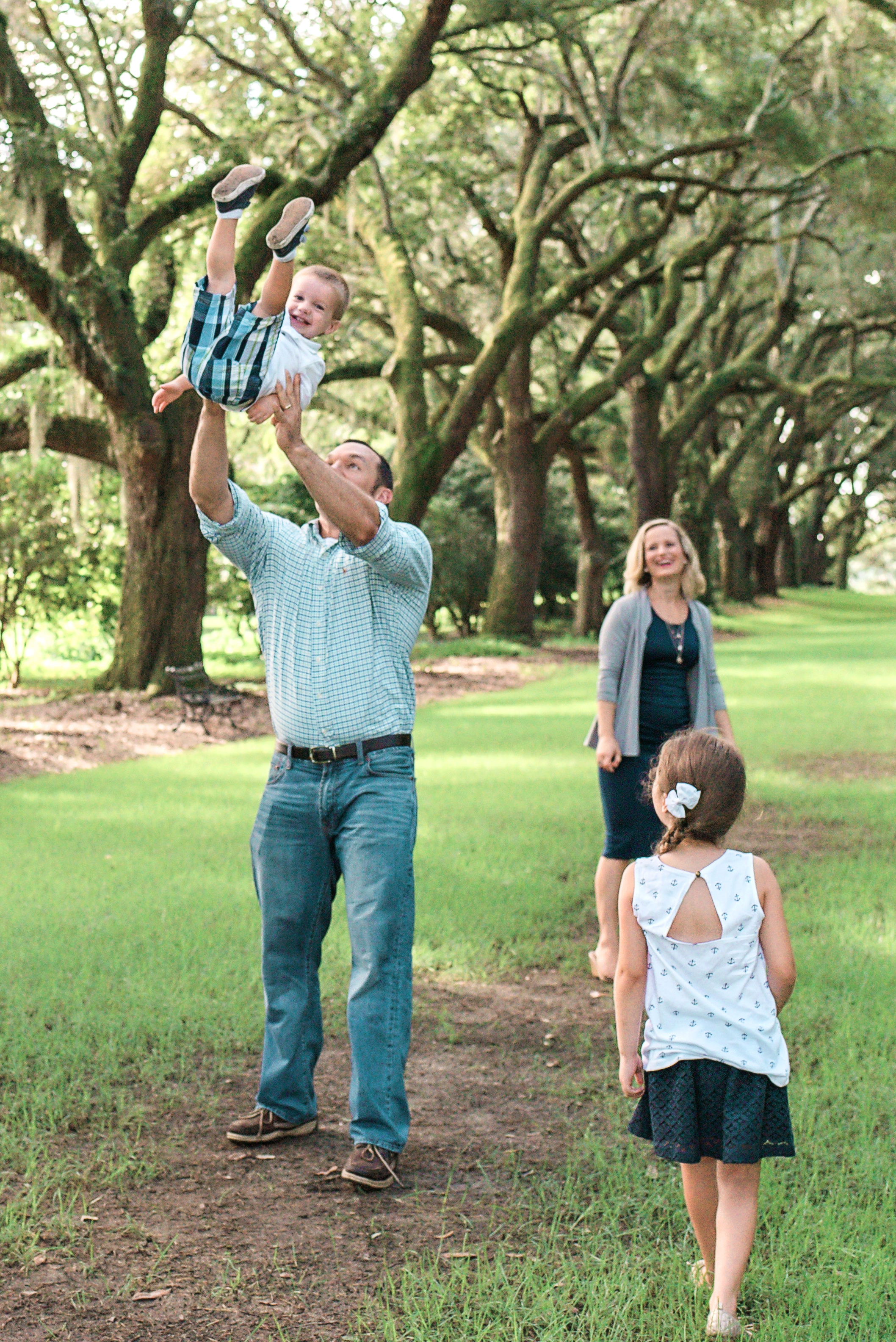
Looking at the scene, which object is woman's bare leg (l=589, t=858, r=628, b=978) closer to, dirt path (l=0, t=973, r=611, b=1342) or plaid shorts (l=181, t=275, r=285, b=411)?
dirt path (l=0, t=973, r=611, b=1342)

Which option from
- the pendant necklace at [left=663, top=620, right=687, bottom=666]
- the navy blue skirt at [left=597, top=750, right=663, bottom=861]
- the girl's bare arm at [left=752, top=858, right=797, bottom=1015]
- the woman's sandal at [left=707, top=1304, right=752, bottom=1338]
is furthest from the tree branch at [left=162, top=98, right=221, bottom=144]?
the woman's sandal at [left=707, top=1304, right=752, bottom=1338]

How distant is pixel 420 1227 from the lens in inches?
151

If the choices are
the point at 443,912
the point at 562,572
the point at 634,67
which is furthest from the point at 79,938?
the point at 562,572

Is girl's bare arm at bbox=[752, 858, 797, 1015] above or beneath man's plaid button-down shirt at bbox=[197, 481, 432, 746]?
beneath

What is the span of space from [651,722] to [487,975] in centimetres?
138

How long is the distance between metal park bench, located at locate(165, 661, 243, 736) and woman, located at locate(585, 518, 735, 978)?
9.43 metres

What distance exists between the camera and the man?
162 inches

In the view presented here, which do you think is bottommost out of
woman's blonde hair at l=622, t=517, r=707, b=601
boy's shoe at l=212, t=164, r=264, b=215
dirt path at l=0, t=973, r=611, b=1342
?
dirt path at l=0, t=973, r=611, b=1342

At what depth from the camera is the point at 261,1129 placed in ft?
14.5

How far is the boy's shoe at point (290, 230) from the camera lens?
340 centimetres

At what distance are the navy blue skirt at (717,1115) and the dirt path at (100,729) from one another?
10.1 metres

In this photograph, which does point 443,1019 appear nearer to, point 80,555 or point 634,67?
point 80,555

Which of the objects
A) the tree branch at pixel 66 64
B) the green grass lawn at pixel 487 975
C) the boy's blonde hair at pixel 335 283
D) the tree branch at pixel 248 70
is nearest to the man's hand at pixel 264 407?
the boy's blonde hair at pixel 335 283

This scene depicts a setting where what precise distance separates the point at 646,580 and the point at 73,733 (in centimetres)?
980
